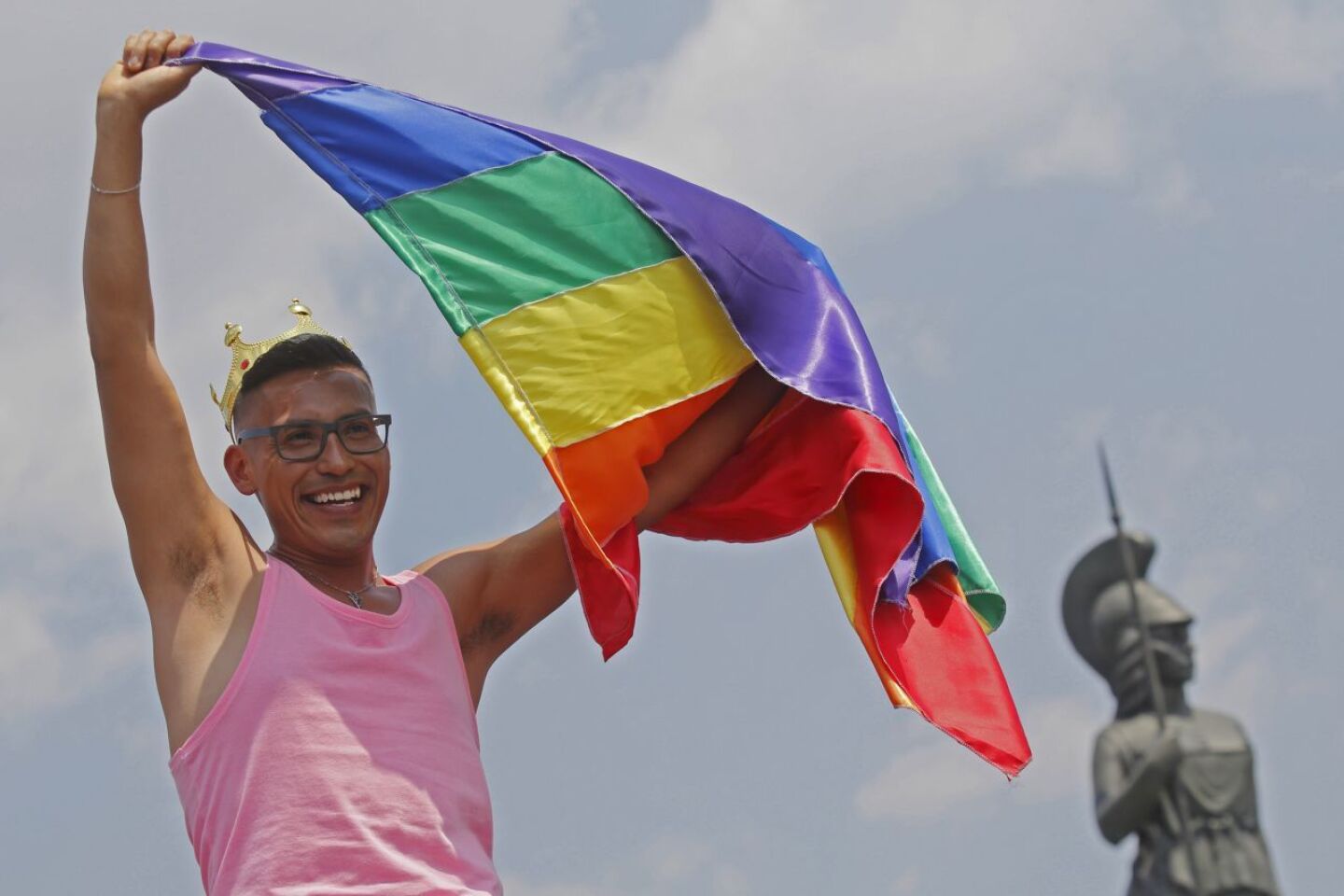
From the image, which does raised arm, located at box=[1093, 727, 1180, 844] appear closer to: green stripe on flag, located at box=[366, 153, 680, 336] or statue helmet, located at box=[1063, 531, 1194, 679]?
statue helmet, located at box=[1063, 531, 1194, 679]

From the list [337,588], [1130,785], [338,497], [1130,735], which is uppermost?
[338,497]

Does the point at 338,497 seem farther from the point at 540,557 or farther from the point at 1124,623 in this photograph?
the point at 1124,623

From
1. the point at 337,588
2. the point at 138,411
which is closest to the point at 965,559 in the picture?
the point at 337,588

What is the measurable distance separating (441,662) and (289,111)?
197cm

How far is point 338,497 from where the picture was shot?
612 centimetres

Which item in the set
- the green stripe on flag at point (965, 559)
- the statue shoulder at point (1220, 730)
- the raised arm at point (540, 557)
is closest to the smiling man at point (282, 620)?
the raised arm at point (540, 557)

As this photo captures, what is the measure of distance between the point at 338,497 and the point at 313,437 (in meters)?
0.19

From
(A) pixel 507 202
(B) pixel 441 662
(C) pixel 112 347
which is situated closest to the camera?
(C) pixel 112 347

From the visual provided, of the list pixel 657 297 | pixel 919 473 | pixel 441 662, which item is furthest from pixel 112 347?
pixel 919 473

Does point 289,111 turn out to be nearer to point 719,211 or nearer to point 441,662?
point 719,211

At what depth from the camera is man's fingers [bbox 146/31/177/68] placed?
6219mm

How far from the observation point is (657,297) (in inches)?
268

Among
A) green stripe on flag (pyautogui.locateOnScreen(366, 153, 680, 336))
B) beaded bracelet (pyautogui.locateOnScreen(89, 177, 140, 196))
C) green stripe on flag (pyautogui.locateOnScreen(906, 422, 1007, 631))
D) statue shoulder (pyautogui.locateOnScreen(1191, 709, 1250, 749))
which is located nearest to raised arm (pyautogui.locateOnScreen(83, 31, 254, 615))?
beaded bracelet (pyautogui.locateOnScreen(89, 177, 140, 196))

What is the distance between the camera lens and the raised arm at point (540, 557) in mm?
6418
